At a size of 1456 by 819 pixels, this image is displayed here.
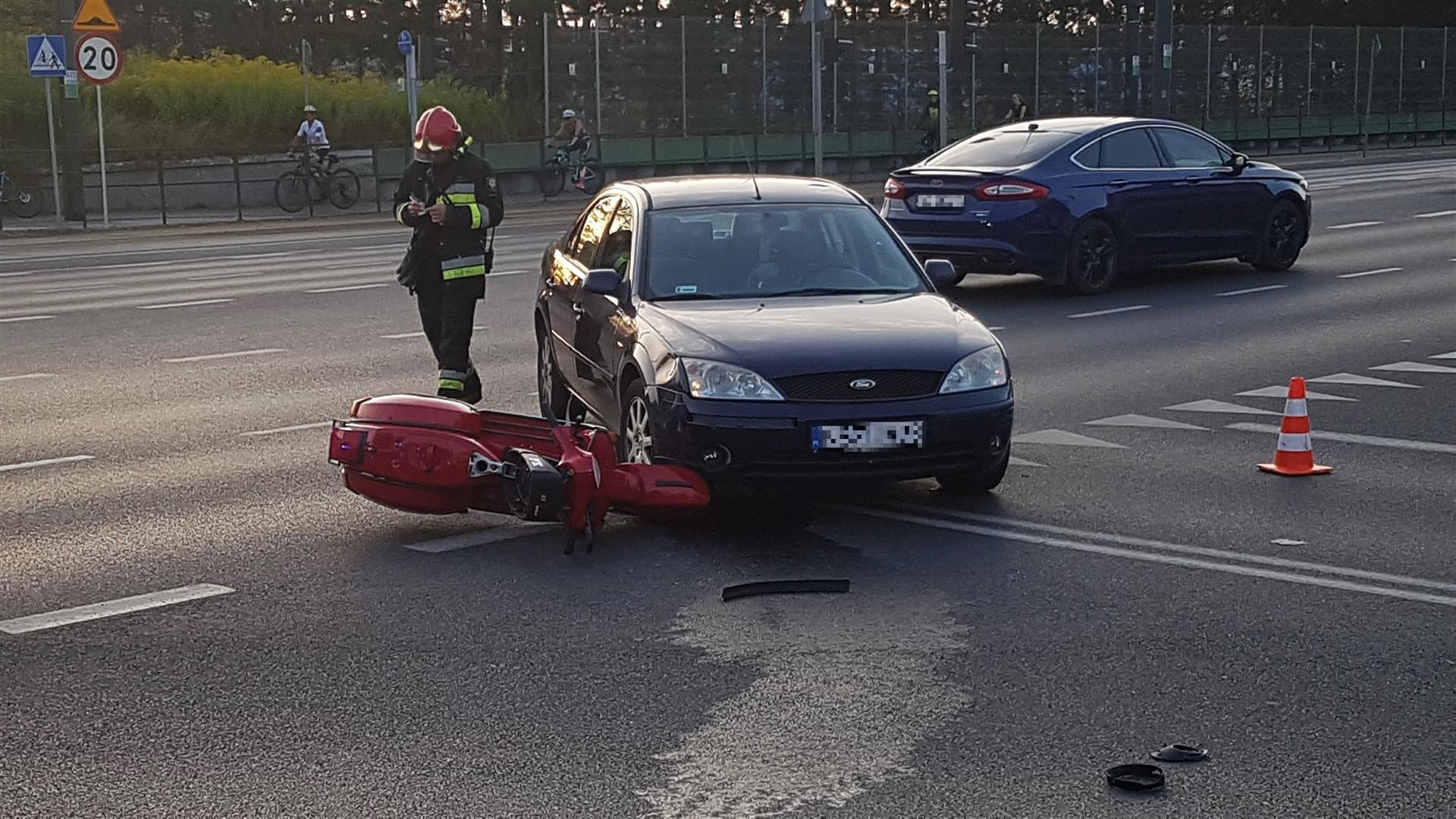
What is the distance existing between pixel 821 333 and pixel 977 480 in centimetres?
102

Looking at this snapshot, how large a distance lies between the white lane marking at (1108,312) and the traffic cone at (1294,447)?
6.79 m

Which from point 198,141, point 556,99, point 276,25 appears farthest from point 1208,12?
point 198,141

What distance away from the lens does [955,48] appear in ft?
159

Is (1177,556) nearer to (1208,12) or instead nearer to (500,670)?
(500,670)

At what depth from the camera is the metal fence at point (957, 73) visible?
135 feet

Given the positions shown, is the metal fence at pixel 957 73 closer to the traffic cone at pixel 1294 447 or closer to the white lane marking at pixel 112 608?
the traffic cone at pixel 1294 447

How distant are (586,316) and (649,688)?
424 cm

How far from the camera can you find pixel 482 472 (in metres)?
8.01

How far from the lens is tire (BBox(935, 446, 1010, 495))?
8.73m

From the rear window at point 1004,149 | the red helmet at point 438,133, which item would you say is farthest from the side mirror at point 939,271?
the rear window at point 1004,149

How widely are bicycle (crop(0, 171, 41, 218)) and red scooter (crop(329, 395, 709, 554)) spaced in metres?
25.8

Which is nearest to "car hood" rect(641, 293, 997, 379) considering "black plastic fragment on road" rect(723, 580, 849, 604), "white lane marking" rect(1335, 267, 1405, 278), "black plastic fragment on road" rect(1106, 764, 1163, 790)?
"black plastic fragment on road" rect(723, 580, 849, 604)

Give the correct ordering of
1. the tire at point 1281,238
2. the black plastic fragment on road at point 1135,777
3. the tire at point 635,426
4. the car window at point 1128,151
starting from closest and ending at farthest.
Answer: the black plastic fragment on road at point 1135,777, the tire at point 635,426, the car window at point 1128,151, the tire at point 1281,238

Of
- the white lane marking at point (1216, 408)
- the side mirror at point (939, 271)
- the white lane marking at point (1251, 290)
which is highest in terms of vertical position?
the side mirror at point (939, 271)
